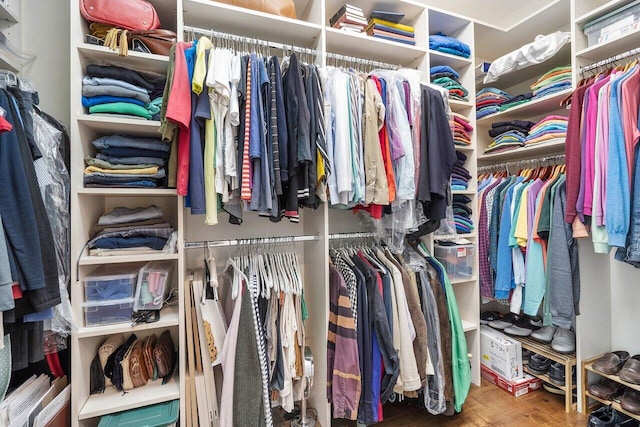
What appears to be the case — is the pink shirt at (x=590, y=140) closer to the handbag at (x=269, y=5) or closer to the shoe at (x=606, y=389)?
the shoe at (x=606, y=389)

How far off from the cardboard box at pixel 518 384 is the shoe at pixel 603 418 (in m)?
0.36

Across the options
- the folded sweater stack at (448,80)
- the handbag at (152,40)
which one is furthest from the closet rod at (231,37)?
the folded sweater stack at (448,80)

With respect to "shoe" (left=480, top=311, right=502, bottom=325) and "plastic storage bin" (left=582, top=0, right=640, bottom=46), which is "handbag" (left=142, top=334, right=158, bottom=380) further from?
"plastic storage bin" (left=582, top=0, right=640, bottom=46)

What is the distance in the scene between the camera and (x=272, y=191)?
4.16ft

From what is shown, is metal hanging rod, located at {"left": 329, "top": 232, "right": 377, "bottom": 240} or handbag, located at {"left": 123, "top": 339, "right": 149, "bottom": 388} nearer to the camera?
handbag, located at {"left": 123, "top": 339, "right": 149, "bottom": 388}

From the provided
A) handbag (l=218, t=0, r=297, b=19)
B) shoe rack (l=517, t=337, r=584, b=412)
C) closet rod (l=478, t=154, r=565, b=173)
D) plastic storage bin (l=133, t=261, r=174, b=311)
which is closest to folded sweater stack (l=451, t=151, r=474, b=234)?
closet rod (l=478, t=154, r=565, b=173)

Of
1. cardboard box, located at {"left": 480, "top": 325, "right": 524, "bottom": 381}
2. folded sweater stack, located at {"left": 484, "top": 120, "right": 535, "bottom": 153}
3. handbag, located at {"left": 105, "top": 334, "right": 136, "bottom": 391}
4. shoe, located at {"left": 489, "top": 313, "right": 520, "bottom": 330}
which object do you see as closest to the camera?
handbag, located at {"left": 105, "top": 334, "right": 136, "bottom": 391}

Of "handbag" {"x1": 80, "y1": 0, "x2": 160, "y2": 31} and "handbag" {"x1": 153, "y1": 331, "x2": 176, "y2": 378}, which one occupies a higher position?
"handbag" {"x1": 80, "y1": 0, "x2": 160, "y2": 31}

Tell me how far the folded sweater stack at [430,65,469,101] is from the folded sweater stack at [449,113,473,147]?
140mm

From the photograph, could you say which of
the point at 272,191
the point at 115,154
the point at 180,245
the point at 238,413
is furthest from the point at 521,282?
the point at 115,154

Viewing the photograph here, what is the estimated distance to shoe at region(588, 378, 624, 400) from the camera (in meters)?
1.60

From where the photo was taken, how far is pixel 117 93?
130 cm

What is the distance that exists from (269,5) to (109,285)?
1.57 m

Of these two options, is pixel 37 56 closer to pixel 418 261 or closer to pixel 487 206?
pixel 418 261
